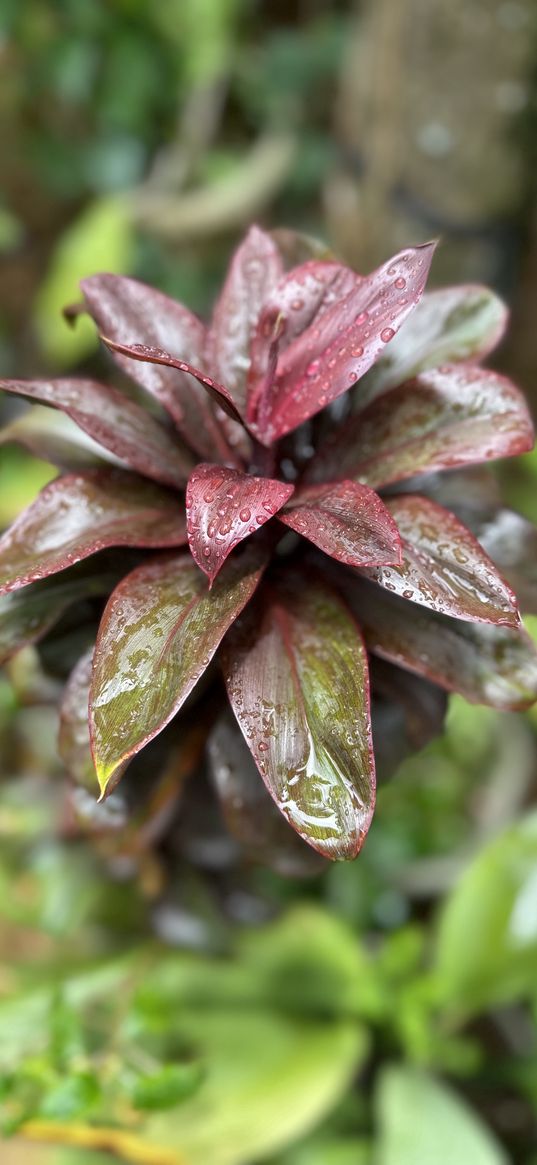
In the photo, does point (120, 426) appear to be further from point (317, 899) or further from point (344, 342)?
point (317, 899)

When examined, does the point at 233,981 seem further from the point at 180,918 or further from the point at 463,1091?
the point at 463,1091

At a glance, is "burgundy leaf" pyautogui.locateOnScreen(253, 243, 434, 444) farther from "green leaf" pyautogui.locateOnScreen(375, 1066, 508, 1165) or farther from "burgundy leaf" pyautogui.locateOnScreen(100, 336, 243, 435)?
"green leaf" pyautogui.locateOnScreen(375, 1066, 508, 1165)

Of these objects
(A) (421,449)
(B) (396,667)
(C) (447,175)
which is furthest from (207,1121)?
(C) (447,175)

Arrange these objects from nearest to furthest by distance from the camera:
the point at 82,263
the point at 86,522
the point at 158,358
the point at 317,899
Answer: the point at 158,358, the point at 86,522, the point at 317,899, the point at 82,263

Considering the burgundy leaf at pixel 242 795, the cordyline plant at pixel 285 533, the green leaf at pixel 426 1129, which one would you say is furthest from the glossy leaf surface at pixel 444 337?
the green leaf at pixel 426 1129

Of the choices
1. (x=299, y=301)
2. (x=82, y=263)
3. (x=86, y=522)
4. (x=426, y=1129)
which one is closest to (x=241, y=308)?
(x=299, y=301)

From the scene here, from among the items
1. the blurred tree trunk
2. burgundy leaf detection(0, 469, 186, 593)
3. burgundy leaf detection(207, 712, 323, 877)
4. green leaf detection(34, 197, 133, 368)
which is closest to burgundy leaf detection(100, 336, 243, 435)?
burgundy leaf detection(0, 469, 186, 593)
